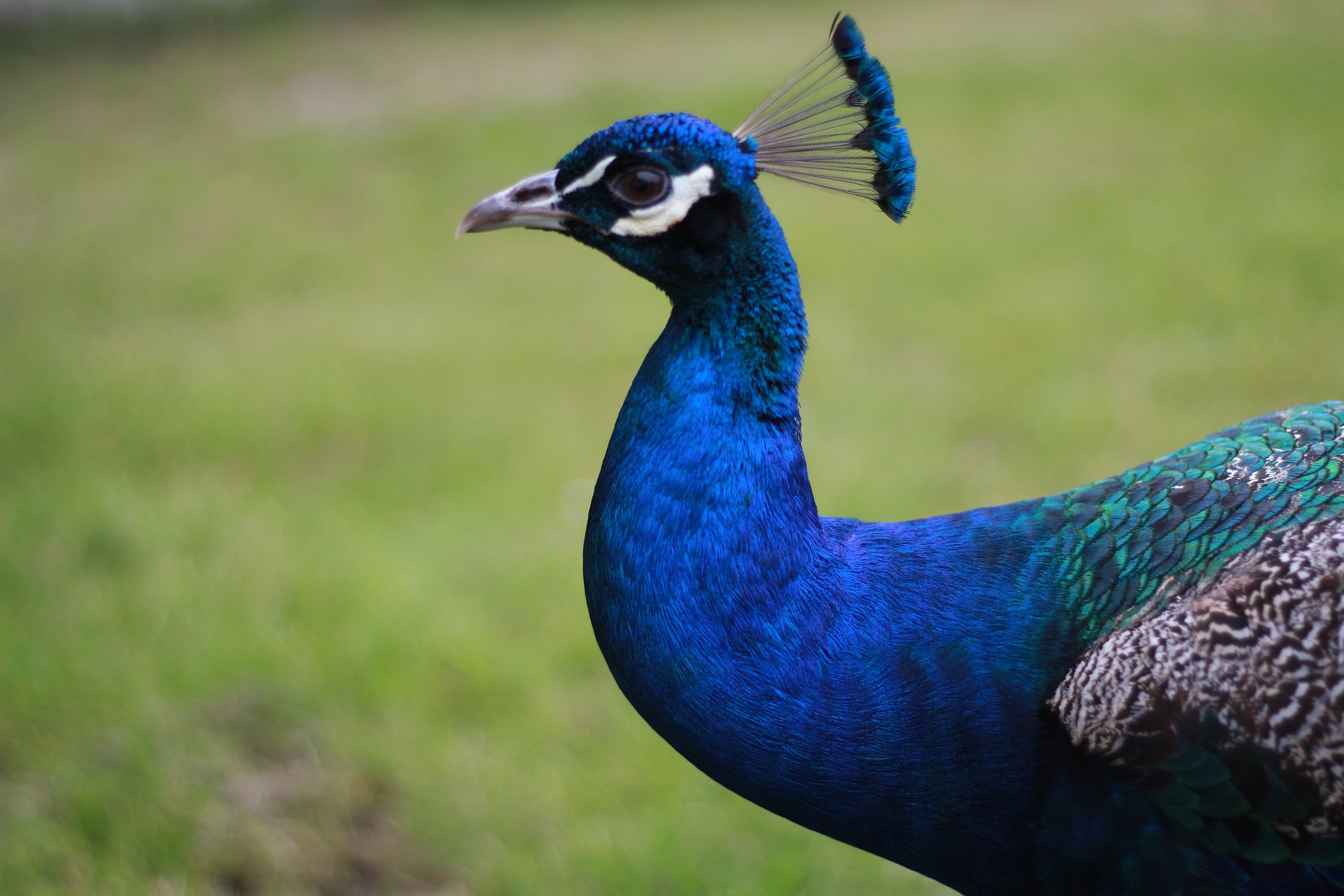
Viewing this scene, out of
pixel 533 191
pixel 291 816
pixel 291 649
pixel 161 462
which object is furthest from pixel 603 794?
pixel 161 462

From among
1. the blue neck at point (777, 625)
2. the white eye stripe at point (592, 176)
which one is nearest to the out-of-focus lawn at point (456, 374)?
the blue neck at point (777, 625)

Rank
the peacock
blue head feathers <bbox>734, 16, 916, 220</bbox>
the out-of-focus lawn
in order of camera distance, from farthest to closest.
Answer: the out-of-focus lawn < blue head feathers <bbox>734, 16, 916, 220</bbox> < the peacock

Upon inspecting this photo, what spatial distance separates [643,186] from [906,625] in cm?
62

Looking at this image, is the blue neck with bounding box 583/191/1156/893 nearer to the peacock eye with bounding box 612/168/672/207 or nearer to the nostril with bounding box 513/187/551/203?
the peacock eye with bounding box 612/168/672/207

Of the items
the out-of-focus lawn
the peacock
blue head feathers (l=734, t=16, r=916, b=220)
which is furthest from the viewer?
the out-of-focus lawn

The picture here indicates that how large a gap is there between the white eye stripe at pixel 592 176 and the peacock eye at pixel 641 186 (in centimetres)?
2

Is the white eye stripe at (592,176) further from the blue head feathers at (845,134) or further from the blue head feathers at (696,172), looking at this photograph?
the blue head feathers at (845,134)

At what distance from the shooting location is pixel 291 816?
235cm

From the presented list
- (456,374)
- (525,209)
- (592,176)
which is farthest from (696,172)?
(456,374)

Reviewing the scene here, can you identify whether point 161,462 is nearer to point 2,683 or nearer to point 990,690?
point 2,683

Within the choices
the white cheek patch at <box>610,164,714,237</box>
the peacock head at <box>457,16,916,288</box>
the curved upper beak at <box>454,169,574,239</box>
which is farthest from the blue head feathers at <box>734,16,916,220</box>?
the curved upper beak at <box>454,169,574,239</box>

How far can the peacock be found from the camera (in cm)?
134

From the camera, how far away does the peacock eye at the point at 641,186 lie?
55.7 inches

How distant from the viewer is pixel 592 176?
56.8 inches
